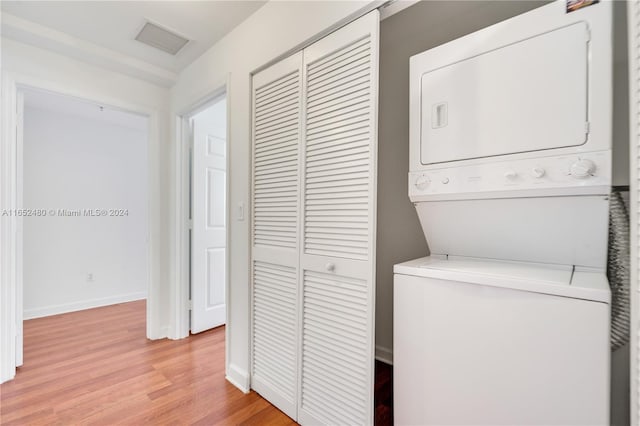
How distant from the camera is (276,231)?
1.79 meters

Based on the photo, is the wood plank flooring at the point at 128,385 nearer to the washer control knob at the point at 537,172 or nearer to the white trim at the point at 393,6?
the washer control knob at the point at 537,172

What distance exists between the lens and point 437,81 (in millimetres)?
1252

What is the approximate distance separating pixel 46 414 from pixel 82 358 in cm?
75

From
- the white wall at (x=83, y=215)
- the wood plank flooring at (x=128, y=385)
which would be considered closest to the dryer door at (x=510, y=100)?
the wood plank flooring at (x=128, y=385)

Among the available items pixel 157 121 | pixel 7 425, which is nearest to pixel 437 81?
pixel 157 121

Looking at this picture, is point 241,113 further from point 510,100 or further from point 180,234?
point 510,100

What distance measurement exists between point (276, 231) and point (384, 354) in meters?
1.37

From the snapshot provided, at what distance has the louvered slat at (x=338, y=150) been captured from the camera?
1.36 meters

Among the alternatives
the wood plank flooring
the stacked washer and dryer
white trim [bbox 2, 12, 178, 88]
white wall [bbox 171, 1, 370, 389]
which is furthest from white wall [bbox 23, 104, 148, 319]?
the stacked washer and dryer

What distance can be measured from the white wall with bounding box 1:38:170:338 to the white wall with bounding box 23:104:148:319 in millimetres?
1229

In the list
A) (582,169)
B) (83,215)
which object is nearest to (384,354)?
(582,169)

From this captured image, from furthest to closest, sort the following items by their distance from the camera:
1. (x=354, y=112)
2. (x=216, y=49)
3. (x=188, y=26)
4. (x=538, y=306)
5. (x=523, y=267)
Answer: (x=216, y=49), (x=188, y=26), (x=354, y=112), (x=523, y=267), (x=538, y=306)

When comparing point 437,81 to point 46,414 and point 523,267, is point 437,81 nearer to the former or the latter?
point 523,267

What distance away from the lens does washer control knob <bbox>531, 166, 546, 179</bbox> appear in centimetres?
100
